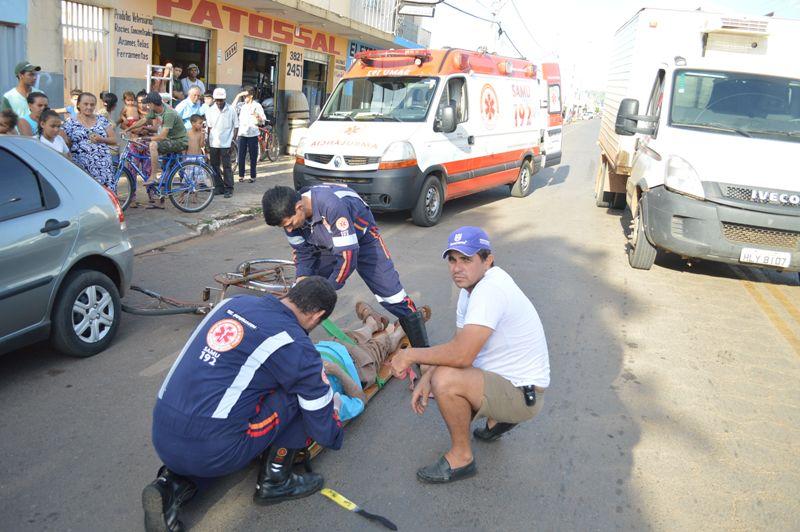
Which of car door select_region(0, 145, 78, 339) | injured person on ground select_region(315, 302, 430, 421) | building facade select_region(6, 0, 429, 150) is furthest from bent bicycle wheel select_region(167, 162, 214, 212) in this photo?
injured person on ground select_region(315, 302, 430, 421)

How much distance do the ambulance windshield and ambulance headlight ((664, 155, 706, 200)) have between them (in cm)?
377

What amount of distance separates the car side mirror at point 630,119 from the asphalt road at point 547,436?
2.31 m

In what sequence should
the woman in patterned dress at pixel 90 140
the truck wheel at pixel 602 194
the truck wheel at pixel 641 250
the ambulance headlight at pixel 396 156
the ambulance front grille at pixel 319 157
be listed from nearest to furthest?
the woman in patterned dress at pixel 90 140
the truck wheel at pixel 641 250
the ambulance headlight at pixel 396 156
the ambulance front grille at pixel 319 157
the truck wheel at pixel 602 194

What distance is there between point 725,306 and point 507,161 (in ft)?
20.1

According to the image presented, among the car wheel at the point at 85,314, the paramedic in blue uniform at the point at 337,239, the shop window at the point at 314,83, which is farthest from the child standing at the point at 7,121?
the shop window at the point at 314,83

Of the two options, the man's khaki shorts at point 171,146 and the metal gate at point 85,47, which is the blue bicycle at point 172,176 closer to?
the man's khaki shorts at point 171,146

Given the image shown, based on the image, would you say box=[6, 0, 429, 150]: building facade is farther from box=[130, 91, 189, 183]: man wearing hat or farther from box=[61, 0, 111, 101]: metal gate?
box=[130, 91, 189, 183]: man wearing hat

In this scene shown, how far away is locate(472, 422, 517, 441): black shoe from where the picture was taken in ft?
12.1

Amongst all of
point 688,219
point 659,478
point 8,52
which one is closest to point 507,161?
point 688,219

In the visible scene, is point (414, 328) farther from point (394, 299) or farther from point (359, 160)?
point (359, 160)

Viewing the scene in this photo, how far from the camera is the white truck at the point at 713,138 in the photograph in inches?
263

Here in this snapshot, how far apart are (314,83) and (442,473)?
17.6 meters

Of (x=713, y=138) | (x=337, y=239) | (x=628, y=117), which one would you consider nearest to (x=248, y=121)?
(x=628, y=117)

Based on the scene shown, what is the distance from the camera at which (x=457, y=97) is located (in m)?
10.1
